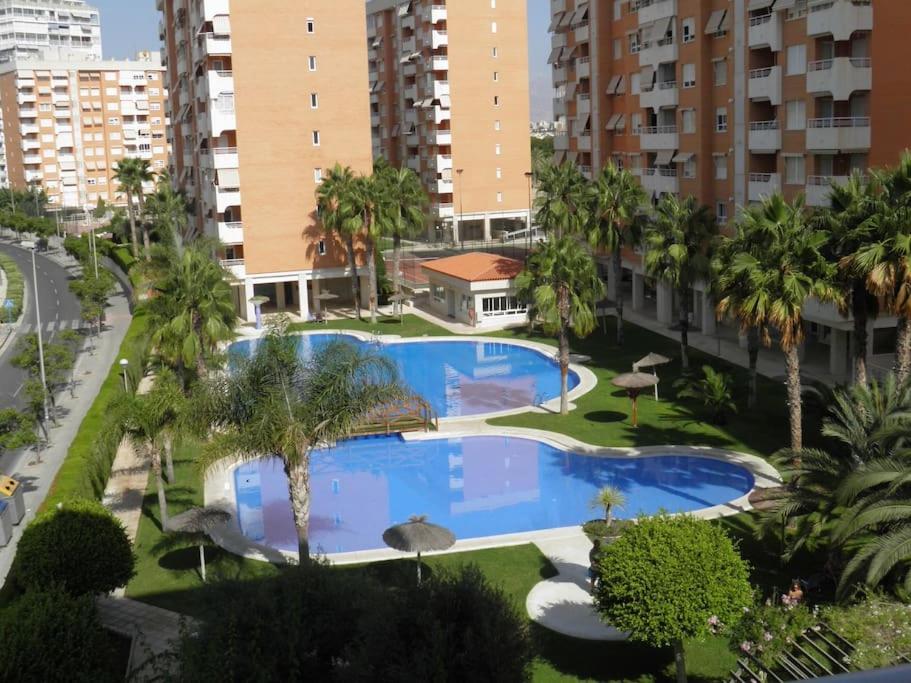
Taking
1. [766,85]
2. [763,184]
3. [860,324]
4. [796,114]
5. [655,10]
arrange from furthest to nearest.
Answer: [655,10]
[763,184]
[766,85]
[796,114]
[860,324]

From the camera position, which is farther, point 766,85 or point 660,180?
point 660,180

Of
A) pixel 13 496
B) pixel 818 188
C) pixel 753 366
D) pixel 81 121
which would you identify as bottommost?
pixel 13 496

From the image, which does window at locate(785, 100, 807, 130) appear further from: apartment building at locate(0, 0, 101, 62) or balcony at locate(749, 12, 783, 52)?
apartment building at locate(0, 0, 101, 62)

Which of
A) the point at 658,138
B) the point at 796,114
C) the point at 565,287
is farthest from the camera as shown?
the point at 658,138

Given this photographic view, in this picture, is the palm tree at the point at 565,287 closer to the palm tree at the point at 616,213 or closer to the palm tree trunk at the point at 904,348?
the palm tree at the point at 616,213

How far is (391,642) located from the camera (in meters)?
14.3

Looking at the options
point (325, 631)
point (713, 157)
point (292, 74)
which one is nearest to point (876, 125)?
point (713, 157)

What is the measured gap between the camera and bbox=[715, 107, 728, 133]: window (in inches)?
1896

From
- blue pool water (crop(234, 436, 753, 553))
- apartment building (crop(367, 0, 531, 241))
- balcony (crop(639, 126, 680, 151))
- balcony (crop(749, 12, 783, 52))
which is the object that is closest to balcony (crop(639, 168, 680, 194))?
balcony (crop(639, 126, 680, 151))

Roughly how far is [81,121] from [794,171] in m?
119

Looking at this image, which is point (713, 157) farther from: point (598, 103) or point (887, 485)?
point (887, 485)

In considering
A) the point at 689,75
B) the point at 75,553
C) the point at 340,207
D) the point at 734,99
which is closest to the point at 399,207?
the point at 340,207

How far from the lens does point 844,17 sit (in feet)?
122

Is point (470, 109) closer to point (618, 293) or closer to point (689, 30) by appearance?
A: point (689, 30)
